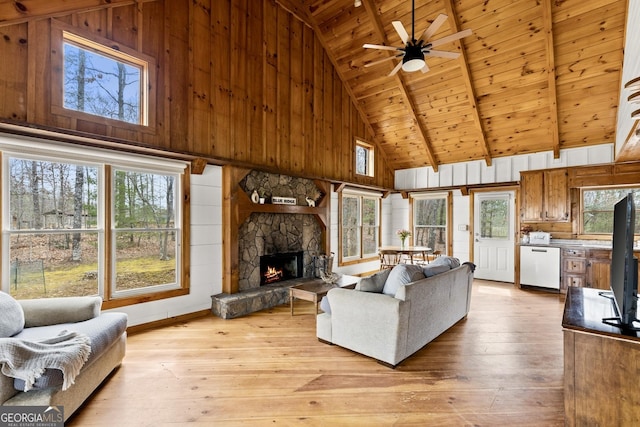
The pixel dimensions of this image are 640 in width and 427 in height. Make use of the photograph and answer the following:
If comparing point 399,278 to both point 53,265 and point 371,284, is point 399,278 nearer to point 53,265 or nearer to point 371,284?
point 371,284

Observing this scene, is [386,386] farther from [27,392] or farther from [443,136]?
[443,136]

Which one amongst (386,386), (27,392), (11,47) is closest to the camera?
(27,392)

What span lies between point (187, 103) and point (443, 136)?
5467 millimetres

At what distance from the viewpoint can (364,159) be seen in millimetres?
7719

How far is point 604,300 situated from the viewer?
2273 millimetres

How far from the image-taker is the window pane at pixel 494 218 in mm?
6824

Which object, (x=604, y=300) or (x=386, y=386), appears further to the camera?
(x=386, y=386)

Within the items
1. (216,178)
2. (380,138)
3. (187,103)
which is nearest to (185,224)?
(216,178)

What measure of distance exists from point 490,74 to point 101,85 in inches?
240

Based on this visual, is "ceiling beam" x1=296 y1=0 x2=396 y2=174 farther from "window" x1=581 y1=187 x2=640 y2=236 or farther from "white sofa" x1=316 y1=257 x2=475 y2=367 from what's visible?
"white sofa" x1=316 y1=257 x2=475 y2=367

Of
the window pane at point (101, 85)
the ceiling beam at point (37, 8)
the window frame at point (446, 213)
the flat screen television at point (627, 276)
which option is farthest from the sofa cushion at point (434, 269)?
the ceiling beam at point (37, 8)

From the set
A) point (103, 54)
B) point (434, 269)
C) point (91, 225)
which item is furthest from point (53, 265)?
point (434, 269)

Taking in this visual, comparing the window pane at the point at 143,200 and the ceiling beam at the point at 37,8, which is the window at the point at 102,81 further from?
the window pane at the point at 143,200

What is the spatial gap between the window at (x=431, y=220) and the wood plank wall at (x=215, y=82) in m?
2.48
